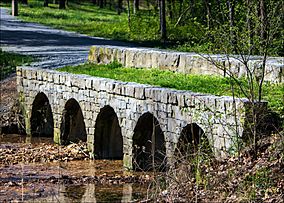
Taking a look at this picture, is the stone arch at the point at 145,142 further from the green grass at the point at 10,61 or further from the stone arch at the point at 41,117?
the green grass at the point at 10,61

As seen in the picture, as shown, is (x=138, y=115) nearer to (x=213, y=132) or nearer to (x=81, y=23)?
(x=213, y=132)

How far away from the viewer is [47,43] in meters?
33.3

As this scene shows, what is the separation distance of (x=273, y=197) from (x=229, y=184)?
71 cm

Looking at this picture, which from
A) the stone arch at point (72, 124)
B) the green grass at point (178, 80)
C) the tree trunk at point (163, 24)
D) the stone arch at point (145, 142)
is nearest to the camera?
the green grass at point (178, 80)

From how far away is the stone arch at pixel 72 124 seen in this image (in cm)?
1993

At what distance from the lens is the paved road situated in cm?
2706

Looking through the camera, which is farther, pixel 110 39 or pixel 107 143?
pixel 110 39

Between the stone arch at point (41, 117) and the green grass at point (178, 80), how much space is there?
91cm

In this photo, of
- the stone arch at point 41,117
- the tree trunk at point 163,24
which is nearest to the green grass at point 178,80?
the stone arch at point 41,117

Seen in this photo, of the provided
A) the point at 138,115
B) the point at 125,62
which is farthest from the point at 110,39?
the point at 138,115

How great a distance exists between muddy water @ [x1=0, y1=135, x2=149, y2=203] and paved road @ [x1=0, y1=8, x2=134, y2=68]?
7725 mm

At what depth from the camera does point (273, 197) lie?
1118cm

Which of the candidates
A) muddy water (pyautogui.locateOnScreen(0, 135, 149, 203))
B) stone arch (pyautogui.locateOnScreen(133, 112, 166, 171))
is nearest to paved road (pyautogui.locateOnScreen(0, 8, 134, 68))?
muddy water (pyautogui.locateOnScreen(0, 135, 149, 203))

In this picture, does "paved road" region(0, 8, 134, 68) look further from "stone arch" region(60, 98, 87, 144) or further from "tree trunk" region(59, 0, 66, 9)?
"tree trunk" region(59, 0, 66, 9)
